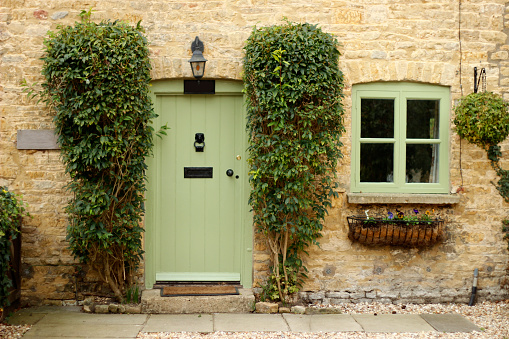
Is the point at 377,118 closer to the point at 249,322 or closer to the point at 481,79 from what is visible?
the point at 481,79

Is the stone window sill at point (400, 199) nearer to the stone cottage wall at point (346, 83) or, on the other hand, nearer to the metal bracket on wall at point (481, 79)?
the stone cottage wall at point (346, 83)

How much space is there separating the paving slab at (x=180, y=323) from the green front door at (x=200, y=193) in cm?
58

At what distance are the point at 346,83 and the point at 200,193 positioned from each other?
82.0 inches

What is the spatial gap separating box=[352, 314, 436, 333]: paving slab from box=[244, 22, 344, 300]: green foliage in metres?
0.92

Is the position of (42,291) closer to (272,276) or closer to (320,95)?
(272,276)

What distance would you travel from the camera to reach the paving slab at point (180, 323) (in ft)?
15.7

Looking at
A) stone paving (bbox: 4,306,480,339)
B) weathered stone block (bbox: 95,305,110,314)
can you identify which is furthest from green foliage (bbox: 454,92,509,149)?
weathered stone block (bbox: 95,305,110,314)

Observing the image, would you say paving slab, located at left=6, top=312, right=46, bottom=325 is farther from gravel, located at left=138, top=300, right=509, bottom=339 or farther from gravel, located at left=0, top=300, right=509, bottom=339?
gravel, located at left=138, top=300, right=509, bottom=339

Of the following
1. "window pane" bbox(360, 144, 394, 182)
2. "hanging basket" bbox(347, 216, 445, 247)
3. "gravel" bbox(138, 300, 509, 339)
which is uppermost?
"window pane" bbox(360, 144, 394, 182)

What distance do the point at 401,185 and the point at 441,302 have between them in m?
1.43

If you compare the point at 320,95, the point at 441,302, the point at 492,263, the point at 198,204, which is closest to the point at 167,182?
the point at 198,204

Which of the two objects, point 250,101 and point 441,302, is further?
point 441,302

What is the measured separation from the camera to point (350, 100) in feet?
18.4

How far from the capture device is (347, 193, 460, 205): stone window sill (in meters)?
5.56
